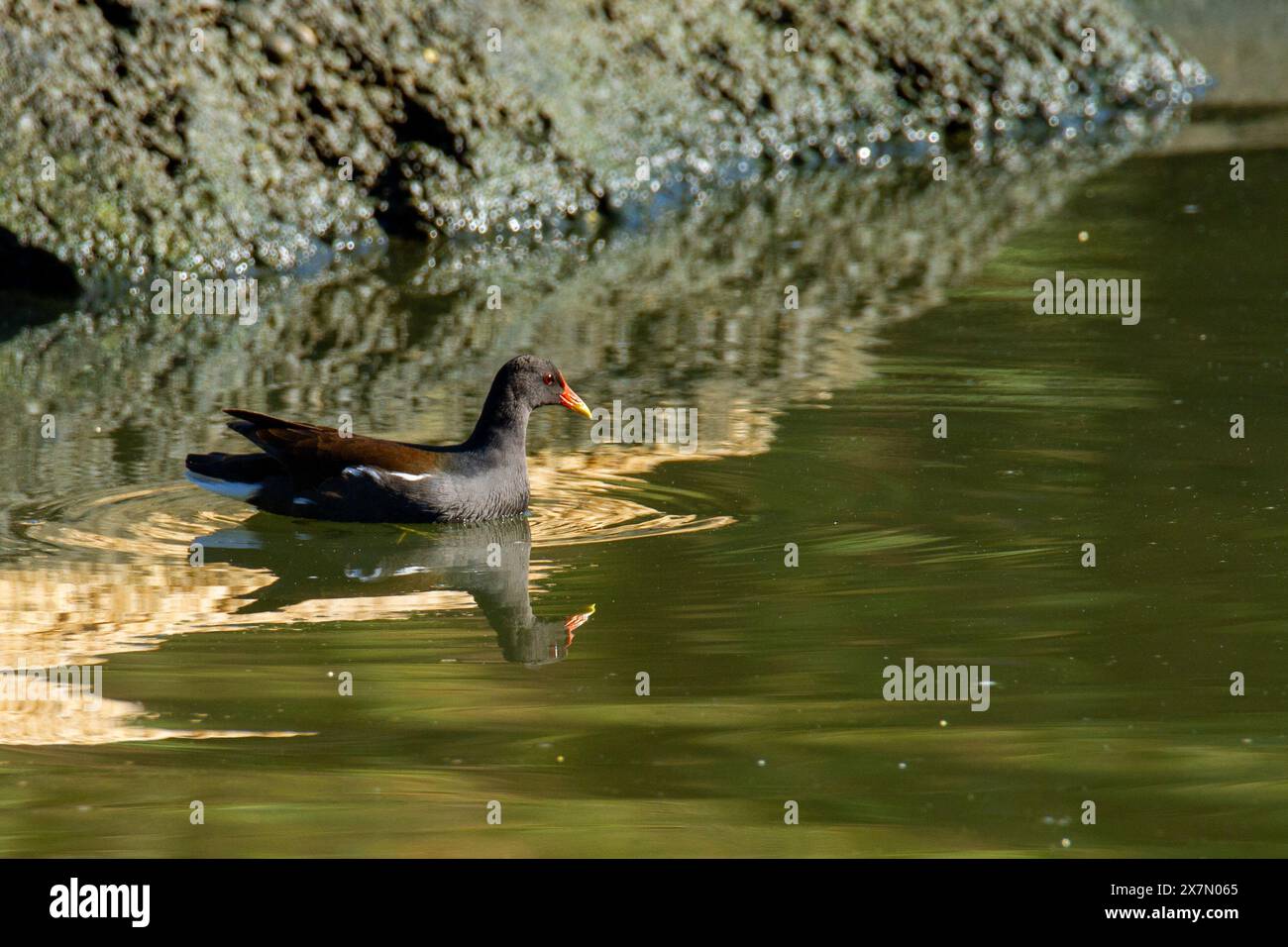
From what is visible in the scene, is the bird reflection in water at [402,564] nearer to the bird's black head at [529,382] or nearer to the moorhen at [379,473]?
the moorhen at [379,473]

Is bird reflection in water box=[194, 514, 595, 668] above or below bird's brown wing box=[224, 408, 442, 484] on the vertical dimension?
below

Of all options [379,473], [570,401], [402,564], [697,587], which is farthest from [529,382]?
[697,587]

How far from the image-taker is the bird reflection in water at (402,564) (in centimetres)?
615

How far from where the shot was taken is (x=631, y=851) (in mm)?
4406

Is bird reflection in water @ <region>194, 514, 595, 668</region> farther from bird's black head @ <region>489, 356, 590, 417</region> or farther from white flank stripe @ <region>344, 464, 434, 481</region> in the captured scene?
bird's black head @ <region>489, 356, 590, 417</region>

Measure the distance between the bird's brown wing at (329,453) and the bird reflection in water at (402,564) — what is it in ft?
0.79

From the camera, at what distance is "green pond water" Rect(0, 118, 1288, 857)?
4.70 m

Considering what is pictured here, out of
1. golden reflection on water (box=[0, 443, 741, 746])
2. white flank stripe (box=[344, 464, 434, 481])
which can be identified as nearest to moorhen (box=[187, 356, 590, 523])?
white flank stripe (box=[344, 464, 434, 481])

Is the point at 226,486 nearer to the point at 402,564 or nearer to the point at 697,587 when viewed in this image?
the point at 402,564

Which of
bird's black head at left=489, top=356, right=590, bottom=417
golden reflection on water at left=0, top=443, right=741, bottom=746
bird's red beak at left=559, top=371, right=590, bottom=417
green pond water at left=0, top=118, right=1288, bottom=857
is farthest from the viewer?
bird's red beak at left=559, top=371, right=590, bottom=417

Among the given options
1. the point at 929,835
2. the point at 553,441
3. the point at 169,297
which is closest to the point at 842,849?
the point at 929,835

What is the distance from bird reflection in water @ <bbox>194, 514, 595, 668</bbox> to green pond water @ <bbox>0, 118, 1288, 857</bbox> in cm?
2

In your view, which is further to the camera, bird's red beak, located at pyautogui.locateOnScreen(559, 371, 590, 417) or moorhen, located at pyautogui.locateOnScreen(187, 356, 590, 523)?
bird's red beak, located at pyautogui.locateOnScreen(559, 371, 590, 417)

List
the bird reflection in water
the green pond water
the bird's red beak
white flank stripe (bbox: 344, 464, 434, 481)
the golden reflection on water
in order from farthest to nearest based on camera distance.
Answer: the bird's red beak < white flank stripe (bbox: 344, 464, 434, 481) < the bird reflection in water < the golden reflection on water < the green pond water
